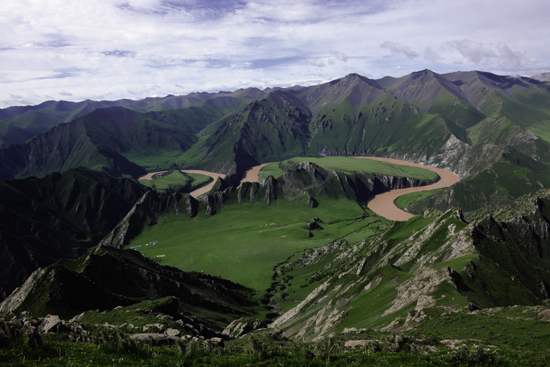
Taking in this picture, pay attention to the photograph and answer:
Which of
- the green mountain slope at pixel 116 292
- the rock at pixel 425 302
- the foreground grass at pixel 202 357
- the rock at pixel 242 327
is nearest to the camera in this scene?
the foreground grass at pixel 202 357

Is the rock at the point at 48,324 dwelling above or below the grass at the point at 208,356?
below

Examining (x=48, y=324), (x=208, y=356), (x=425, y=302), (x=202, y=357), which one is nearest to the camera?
(x=202, y=357)

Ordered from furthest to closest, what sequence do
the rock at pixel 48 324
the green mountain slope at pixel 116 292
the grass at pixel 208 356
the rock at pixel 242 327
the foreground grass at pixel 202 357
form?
the rock at pixel 242 327 < the green mountain slope at pixel 116 292 < the rock at pixel 48 324 < the grass at pixel 208 356 < the foreground grass at pixel 202 357

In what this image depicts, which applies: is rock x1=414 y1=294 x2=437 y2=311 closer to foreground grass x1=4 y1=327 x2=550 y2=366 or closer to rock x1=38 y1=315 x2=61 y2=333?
foreground grass x1=4 y1=327 x2=550 y2=366

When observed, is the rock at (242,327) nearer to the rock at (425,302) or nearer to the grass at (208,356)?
the rock at (425,302)

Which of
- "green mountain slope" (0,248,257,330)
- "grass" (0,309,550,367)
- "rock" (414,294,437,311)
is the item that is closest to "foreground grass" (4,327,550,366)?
"grass" (0,309,550,367)

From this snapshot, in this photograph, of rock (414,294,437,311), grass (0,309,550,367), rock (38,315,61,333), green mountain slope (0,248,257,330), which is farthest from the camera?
green mountain slope (0,248,257,330)

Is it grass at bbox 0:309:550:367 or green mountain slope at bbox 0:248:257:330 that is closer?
grass at bbox 0:309:550:367

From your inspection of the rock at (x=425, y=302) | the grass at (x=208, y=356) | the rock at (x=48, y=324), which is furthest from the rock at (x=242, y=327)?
the grass at (x=208, y=356)

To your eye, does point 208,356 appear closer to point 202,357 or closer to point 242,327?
point 202,357

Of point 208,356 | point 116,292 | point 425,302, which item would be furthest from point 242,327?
point 208,356

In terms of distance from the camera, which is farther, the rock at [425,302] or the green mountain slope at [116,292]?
the green mountain slope at [116,292]

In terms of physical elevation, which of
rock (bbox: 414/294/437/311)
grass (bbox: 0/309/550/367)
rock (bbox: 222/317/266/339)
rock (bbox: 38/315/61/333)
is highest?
grass (bbox: 0/309/550/367)

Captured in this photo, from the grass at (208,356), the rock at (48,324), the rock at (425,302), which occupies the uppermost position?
the grass at (208,356)
